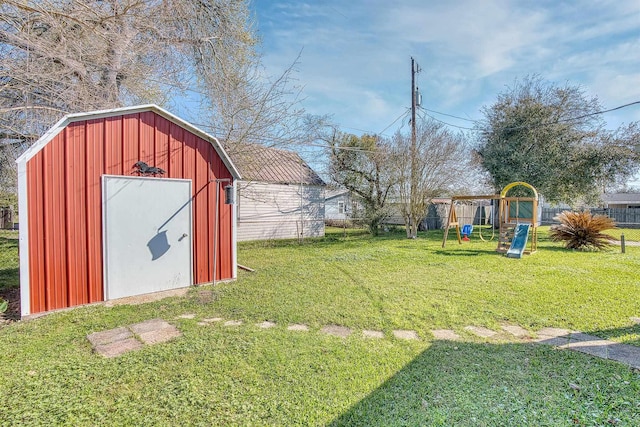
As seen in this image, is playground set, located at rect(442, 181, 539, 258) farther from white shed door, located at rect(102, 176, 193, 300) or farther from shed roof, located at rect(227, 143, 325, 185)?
white shed door, located at rect(102, 176, 193, 300)

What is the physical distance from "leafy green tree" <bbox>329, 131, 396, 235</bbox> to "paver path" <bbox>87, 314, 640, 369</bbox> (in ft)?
32.0

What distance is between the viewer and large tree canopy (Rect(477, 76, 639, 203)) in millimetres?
12258

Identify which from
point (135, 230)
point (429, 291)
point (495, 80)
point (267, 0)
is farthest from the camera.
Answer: point (495, 80)

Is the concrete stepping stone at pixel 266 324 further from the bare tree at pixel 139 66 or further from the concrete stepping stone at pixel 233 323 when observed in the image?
the bare tree at pixel 139 66

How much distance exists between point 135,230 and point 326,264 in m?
4.15

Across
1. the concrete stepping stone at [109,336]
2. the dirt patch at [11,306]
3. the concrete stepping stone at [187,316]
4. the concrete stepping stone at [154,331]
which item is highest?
the dirt patch at [11,306]

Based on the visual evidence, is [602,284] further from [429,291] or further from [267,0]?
[267,0]

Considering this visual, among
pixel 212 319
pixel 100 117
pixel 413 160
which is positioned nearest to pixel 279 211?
pixel 413 160

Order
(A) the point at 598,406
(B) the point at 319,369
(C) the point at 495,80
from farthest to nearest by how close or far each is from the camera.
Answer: (C) the point at 495,80, (B) the point at 319,369, (A) the point at 598,406

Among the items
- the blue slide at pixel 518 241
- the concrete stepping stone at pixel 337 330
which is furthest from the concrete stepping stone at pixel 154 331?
the blue slide at pixel 518 241

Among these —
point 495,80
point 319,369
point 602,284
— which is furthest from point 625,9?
point 319,369

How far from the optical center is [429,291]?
5.17 metres

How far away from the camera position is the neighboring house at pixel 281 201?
12.1 meters

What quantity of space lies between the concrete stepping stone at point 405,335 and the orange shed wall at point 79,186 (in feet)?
13.5
